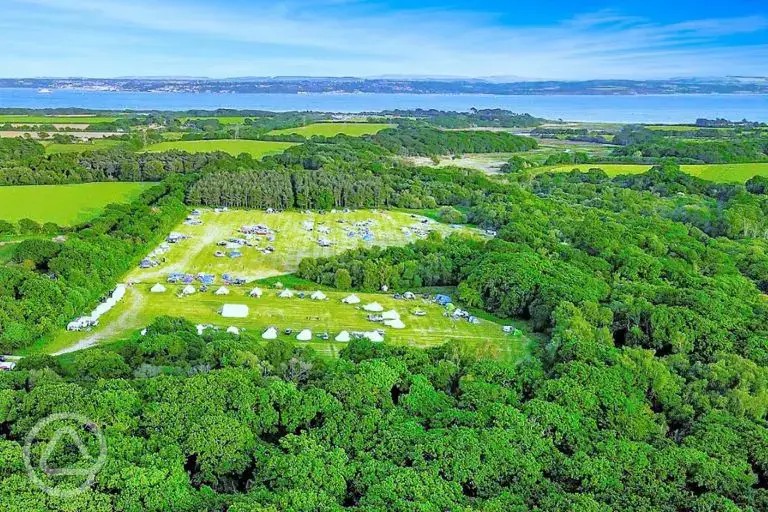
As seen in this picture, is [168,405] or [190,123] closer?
[168,405]

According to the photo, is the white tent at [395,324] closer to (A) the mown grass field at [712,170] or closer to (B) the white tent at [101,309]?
(B) the white tent at [101,309]

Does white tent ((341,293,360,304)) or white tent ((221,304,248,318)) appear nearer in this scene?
white tent ((221,304,248,318))

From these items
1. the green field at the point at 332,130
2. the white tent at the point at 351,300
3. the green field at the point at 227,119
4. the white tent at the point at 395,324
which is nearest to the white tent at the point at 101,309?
the white tent at the point at 351,300

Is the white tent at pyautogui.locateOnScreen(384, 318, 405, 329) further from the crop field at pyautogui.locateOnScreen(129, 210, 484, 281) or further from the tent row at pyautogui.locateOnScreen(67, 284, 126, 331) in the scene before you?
the tent row at pyautogui.locateOnScreen(67, 284, 126, 331)

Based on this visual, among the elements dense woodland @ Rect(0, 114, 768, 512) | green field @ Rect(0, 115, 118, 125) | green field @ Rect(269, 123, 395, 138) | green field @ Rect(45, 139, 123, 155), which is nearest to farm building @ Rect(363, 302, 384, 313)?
dense woodland @ Rect(0, 114, 768, 512)

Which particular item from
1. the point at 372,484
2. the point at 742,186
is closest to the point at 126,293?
the point at 372,484

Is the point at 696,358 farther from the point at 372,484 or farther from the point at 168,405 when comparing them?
the point at 168,405
